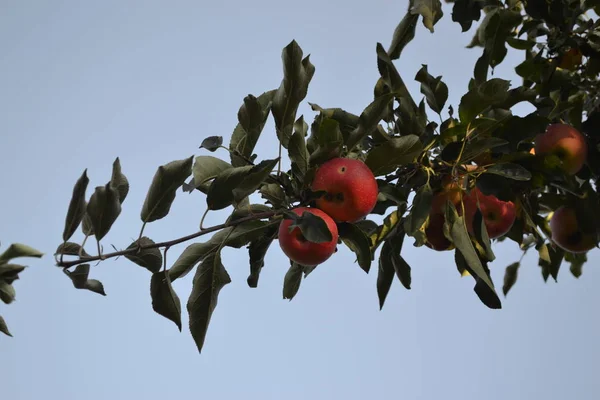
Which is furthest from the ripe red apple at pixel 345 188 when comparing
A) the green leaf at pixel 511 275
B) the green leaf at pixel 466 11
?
the green leaf at pixel 511 275

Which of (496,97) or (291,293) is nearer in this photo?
(496,97)

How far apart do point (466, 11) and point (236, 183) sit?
1.71 metres

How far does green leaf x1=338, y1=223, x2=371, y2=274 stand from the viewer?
90.4 inches

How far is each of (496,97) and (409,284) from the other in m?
0.85

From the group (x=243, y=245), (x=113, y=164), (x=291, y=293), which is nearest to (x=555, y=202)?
(x=291, y=293)

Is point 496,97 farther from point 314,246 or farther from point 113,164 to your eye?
point 113,164

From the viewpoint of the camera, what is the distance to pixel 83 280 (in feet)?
6.92

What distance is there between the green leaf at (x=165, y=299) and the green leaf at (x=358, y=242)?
2.03 feet

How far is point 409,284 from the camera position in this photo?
2775 millimetres

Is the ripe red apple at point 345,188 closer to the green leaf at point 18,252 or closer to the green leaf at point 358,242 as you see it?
the green leaf at point 358,242

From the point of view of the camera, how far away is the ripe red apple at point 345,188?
223 centimetres

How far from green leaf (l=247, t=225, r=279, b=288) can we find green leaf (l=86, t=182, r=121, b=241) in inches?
23.2

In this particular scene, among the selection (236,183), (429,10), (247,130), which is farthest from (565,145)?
(236,183)

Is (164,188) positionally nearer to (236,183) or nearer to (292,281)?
(236,183)
